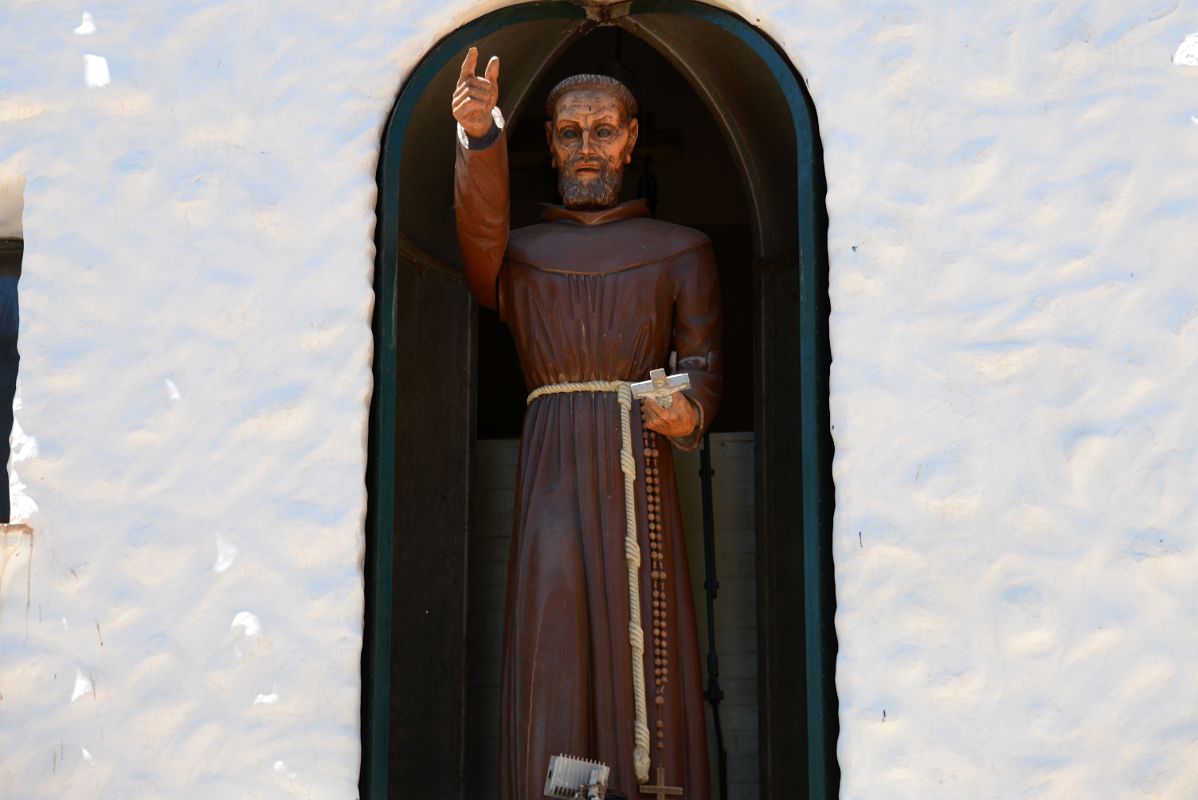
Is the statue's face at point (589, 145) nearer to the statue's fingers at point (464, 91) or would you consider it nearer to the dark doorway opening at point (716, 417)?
the dark doorway opening at point (716, 417)

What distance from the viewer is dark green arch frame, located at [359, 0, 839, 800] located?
4.73m

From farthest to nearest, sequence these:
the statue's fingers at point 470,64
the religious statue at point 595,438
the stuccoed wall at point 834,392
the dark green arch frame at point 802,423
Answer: the religious statue at point 595,438
the statue's fingers at point 470,64
the dark green arch frame at point 802,423
the stuccoed wall at point 834,392

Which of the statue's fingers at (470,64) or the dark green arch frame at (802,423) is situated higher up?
the statue's fingers at (470,64)

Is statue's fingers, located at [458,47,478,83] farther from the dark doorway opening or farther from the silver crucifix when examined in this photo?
the dark doorway opening

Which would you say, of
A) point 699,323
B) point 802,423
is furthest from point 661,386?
point 699,323

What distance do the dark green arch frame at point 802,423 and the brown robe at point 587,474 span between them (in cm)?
25

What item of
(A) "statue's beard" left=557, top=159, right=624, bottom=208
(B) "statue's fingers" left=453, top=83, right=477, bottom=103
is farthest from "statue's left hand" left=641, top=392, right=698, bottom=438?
(B) "statue's fingers" left=453, top=83, right=477, bottom=103

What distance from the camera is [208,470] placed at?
4848mm

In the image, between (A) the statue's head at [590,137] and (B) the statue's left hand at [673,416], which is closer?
(B) the statue's left hand at [673,416]

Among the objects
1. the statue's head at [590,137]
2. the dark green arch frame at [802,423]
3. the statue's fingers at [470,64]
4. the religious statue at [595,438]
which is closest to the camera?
the dark green arch frame at [802,423]

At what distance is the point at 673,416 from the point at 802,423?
1.03 ft

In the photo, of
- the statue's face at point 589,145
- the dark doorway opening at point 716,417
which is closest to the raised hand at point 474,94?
the statue's face at point 589,145

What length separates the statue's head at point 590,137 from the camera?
212 inches

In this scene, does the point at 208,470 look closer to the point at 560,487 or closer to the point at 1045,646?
the point at 560,487
